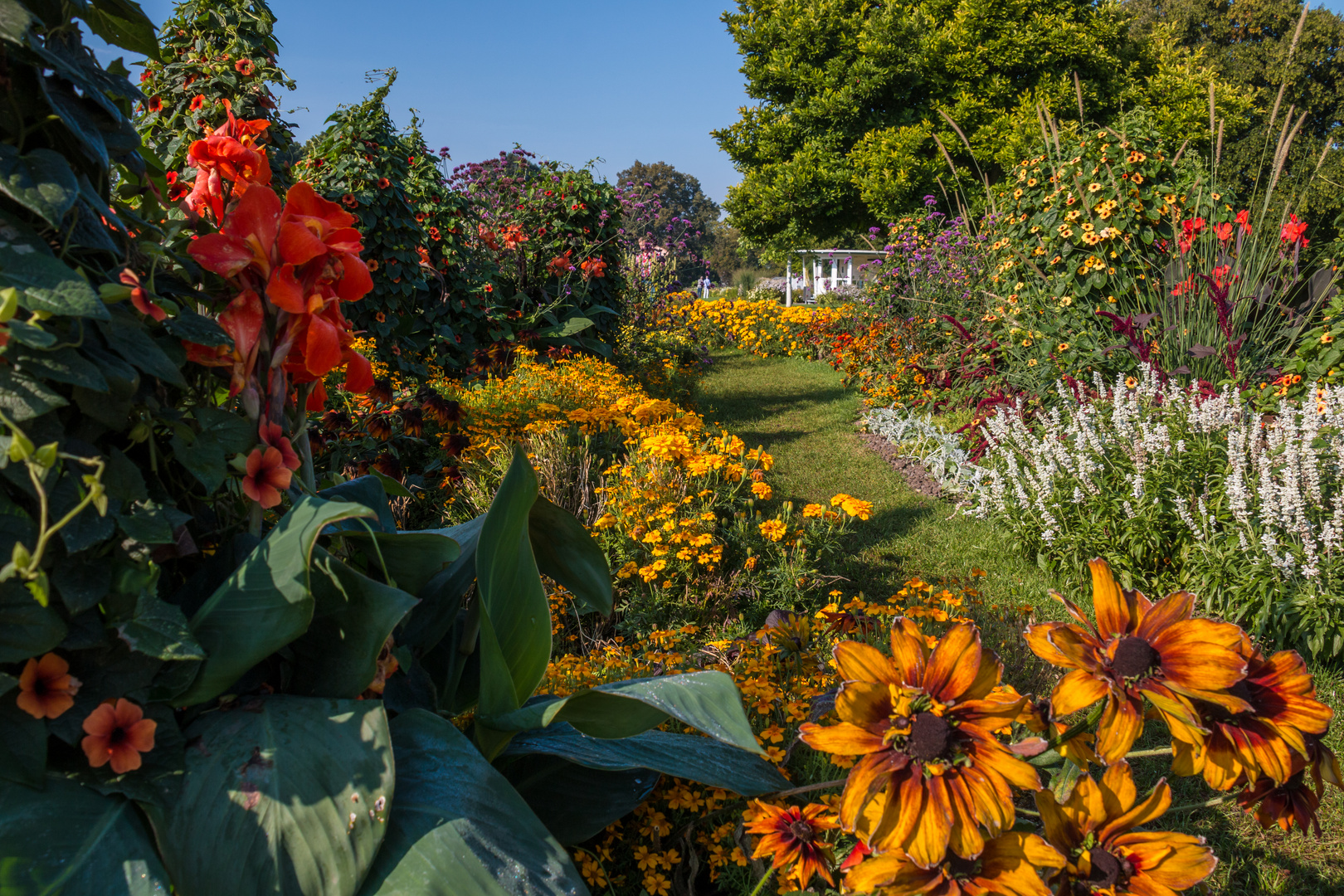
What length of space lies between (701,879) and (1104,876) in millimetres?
986

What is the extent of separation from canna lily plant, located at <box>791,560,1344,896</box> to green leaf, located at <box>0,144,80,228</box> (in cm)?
88

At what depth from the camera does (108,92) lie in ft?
2.75

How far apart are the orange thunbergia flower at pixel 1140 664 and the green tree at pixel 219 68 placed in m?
4.08

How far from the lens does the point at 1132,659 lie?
2.62 ft

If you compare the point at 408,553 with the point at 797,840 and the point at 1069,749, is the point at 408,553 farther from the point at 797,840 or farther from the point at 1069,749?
the point at 1069,749

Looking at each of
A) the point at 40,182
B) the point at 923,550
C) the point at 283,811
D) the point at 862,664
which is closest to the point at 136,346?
the point at 40,182

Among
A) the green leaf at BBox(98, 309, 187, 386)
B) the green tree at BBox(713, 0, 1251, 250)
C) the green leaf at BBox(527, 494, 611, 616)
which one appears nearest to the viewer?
the green leaf at BBox(98, 309, 187, 386)

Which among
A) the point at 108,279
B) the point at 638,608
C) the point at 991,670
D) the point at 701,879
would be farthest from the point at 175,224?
the point at 638,608

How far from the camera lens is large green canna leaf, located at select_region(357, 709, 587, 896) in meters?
0.78

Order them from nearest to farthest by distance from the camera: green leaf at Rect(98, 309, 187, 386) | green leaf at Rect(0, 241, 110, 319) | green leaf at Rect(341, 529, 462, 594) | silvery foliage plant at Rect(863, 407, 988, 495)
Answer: green leaf at Rect(0, 241, 110, 319) < green leaf at Rect(98, 309, 187, 386) < green leaf at Rect(341, 529, 462, 594) < silvery foliage plant at Rect(863, 407, 988, 495)

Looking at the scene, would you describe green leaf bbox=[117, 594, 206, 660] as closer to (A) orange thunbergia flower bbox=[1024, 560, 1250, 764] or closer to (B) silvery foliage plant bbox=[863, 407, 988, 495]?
(A) orange thunbergia flower bbox=[1024, 560, 1250, 764]

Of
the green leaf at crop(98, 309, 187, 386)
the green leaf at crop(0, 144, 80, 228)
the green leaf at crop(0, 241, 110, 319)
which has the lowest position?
the green leaf at crop(98, 309, 187, 386)

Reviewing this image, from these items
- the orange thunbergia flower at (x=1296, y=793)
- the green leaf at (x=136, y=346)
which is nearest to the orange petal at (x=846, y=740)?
Answer: the orange thunbergia flower at (x=1296, y=793)

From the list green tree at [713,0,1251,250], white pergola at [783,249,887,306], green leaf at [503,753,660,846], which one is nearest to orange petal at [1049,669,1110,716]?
green leaf at [503,753,660,846]
